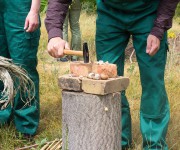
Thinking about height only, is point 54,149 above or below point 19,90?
below

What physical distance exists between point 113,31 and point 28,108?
1239mm

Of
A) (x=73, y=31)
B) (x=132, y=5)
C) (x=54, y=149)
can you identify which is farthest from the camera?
(x=73, y=31)

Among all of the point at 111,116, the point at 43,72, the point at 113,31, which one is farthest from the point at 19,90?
the point at 43,72

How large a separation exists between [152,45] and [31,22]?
1.13 meters

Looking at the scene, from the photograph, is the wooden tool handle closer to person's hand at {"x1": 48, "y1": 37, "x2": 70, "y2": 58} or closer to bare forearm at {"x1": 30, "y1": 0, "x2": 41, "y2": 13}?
person's hand at {"x1": 48, "y1": 37, "x2": 70, "y2": 58}

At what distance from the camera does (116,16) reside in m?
3.08

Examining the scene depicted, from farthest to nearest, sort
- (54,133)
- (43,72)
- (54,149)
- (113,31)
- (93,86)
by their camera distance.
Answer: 1. (43,72)
2. (54,133)
3. (54,149)
4. (113,31)
5. (93,86)

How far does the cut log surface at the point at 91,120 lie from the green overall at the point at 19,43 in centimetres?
115

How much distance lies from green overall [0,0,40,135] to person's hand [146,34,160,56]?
3.99ft

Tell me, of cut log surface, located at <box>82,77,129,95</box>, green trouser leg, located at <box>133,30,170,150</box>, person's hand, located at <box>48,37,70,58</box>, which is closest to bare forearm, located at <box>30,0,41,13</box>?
person's hand, located at <box>48,37,70,58</box>

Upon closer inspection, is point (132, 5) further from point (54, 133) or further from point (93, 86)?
point (54, 133)

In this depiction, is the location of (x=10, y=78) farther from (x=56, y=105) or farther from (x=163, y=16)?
(x=56, y=105)

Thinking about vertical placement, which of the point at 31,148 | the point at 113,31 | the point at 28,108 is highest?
the point at 113,31

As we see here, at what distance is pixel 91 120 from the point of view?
261 centimetres
